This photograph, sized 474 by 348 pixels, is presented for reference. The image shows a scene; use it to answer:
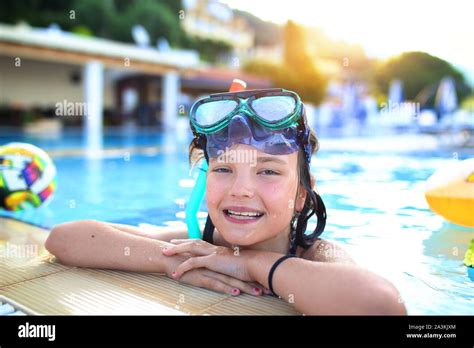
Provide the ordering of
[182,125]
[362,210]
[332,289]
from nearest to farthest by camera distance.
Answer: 1. [332,289]
2. [362,210]
3. [182,125]

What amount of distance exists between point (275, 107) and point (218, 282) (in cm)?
84

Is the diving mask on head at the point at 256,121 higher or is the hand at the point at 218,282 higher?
the diving mask on head at the point at 256,121

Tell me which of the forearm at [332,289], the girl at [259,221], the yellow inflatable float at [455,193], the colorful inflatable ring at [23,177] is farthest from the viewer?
the colorful inflatable ring at [23,177]

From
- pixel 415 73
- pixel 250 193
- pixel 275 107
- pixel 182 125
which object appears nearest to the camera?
pixel 250 193

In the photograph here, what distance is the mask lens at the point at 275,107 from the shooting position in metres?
2.26

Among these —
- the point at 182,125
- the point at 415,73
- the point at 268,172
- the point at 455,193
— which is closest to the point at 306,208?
the point at 268,172

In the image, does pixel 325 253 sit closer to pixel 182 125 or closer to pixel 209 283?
pixel 209 283

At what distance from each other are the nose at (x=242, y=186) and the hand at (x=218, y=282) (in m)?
0.42

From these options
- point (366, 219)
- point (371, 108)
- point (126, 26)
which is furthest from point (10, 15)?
point (366, 219)

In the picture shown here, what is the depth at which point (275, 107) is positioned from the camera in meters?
2.27

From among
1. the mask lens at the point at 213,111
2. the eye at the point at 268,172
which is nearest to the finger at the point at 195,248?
the eye at the point at 268,172

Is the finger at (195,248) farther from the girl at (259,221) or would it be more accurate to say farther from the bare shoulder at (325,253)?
the bare shoulder at (325,253)
